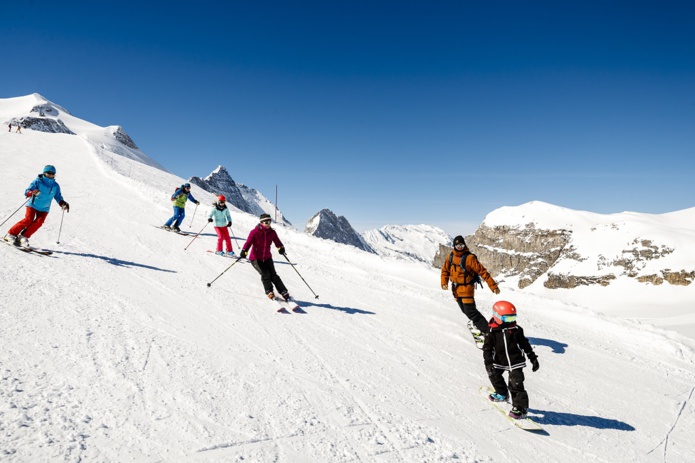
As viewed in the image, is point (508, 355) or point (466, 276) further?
point (466, 276)

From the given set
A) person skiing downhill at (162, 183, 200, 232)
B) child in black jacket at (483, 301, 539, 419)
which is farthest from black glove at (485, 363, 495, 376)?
person skiing downhill at (162, 183, 200, 232)

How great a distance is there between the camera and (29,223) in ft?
26.7

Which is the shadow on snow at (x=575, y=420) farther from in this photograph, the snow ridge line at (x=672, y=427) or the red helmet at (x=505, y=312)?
the red helmet at (x=505, y=312)

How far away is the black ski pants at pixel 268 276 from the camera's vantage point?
7.75 metres

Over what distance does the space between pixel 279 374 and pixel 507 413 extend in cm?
317

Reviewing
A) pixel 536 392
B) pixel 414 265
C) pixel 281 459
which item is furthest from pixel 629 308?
pixel 281 459

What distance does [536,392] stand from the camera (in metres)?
5.58

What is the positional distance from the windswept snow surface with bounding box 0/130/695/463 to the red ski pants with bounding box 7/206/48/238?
55 cm

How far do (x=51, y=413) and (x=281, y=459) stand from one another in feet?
7.02

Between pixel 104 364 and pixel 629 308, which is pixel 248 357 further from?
pixel 629 308

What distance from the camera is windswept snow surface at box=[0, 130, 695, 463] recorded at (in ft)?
10.6

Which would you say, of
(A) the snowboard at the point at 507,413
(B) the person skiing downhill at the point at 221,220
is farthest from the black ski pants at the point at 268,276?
(A) the snowboard at the point at 507,413

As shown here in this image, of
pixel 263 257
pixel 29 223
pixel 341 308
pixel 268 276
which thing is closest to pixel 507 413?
pixel 341 308

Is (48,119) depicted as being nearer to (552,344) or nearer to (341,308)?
(341,308)
